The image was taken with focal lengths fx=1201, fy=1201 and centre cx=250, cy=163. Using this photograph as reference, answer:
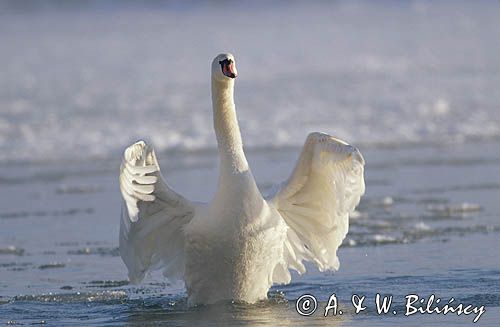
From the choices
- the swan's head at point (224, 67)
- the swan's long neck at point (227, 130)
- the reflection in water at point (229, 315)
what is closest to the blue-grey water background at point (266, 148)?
the reflection in water at point (229, 315)

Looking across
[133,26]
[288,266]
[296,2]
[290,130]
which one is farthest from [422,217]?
[296,2]

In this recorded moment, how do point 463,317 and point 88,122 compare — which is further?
point 88,122

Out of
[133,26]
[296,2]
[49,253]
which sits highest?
[296,2]

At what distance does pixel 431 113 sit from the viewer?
68.2ft

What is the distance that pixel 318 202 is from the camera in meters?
9.09

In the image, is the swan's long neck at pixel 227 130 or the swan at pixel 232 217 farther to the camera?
the swan's long neck at pixel 227 130

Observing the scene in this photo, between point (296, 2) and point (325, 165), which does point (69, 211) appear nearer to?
point (325, 165)

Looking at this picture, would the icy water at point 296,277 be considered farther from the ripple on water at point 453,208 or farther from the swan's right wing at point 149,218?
the swan's right wing at point 149,218

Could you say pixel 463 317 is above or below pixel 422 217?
below

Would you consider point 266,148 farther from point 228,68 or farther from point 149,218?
point 228,68

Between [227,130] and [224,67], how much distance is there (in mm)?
455

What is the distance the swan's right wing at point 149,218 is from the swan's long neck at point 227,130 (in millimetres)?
497

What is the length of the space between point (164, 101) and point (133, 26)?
93.6ft

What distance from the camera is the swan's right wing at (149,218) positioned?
8.02 meters
